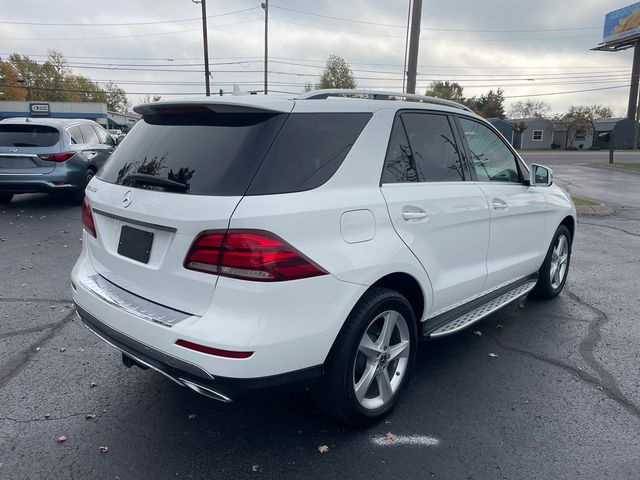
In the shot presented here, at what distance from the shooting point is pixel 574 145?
65.8m

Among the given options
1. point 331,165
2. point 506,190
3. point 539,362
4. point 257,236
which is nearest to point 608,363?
point 539,362

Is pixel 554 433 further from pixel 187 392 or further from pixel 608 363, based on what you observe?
pixel 187 392

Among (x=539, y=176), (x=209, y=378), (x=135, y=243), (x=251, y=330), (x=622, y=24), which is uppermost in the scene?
(x=622, y=24)

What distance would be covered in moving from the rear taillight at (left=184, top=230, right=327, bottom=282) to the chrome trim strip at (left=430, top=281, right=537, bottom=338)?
1424 millimetres

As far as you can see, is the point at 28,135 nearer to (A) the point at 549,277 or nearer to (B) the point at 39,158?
(B) the point at 39,158

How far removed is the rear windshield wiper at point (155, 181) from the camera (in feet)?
8.00

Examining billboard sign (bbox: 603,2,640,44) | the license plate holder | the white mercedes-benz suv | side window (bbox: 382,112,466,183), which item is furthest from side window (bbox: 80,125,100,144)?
billboard sign (bbox: 603,2,640,44)

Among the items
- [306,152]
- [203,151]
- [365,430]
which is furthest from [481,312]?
[203,151]

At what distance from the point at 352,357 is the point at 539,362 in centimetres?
192

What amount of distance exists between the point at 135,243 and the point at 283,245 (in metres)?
→ 0.88

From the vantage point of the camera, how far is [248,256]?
2.20 m

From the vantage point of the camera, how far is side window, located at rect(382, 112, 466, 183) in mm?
2969

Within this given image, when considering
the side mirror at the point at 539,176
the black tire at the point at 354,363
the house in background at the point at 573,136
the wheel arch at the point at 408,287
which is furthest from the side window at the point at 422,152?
the house in background at the point at 573,136

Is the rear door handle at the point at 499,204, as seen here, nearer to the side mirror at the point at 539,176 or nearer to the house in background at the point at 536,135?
the side mirror at the point at 539,176
